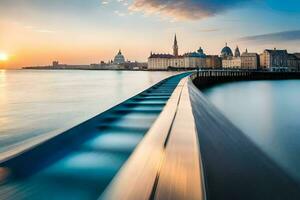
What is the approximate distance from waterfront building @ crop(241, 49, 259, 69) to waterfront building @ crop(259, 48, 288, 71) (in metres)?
2.34

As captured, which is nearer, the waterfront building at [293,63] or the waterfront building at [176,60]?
the waterfront building at [293,63]

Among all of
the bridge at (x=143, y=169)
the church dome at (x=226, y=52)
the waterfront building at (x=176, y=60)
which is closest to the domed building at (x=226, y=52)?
the church dome at (x=226, y=52)

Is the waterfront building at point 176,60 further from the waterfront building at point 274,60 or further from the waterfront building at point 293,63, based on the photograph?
the waterfront building at point 293,63

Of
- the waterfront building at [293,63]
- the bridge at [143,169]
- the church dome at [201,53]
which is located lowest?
the bridge at [143,169]

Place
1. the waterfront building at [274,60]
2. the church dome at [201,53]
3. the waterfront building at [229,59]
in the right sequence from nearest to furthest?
the waterfront building at [274,60] → the waterfront building at [229,59] → the church dome at [201,53]

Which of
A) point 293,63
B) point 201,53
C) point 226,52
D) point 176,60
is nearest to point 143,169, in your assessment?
point 293,63

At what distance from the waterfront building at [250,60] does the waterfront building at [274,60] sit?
2340mm

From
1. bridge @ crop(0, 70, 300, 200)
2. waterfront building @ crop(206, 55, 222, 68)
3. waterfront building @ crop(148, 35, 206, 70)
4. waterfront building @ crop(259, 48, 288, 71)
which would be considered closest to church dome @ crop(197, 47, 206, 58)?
waterfront building @ crop(148, 35, 206, 70)

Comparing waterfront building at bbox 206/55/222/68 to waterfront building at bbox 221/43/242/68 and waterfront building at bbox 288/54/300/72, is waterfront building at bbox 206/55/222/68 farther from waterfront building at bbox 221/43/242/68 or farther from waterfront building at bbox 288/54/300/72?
waterfront building at bbox 288/54/300/72

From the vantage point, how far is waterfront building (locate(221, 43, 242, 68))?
125 metres

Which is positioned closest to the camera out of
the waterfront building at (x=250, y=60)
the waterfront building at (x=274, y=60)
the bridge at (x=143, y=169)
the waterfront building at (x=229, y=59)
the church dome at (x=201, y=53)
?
the bridge at (x=143, y=169)

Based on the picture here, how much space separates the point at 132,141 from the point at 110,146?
280mm

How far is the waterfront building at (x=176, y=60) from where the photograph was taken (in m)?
135

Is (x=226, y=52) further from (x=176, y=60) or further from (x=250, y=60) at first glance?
(x=176, y=60)
